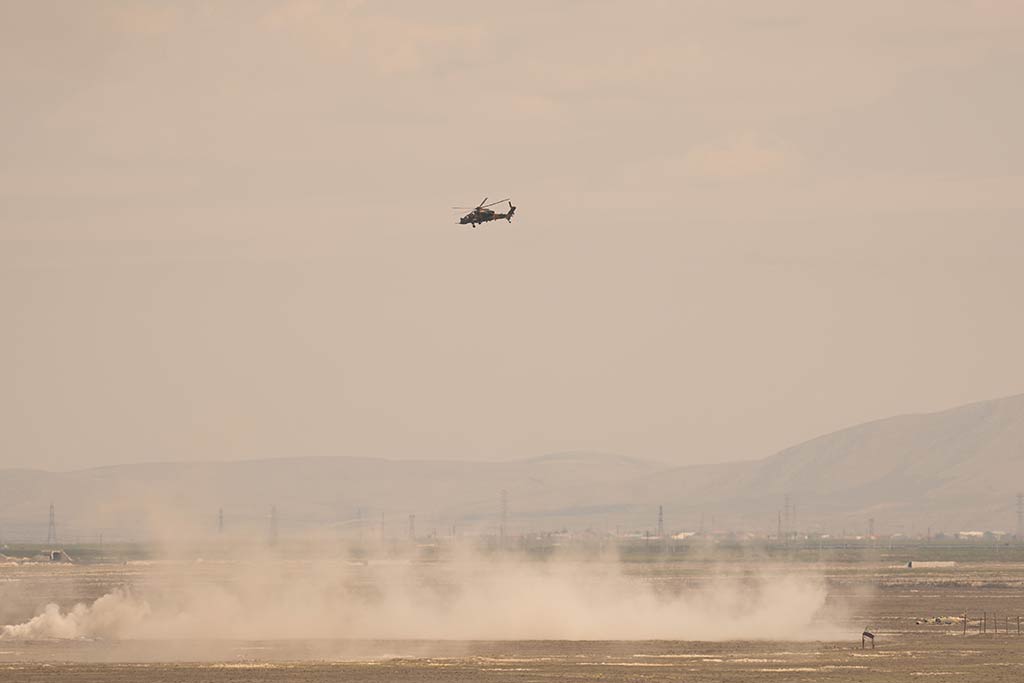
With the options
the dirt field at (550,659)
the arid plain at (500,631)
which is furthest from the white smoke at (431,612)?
the dirt field at (550,659)

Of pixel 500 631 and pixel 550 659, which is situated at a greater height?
pixel 500 631

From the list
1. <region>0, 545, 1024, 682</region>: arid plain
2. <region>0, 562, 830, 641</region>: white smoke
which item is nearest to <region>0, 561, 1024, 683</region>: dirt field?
<region>0, 545, 1024, 682</region>: arid plain

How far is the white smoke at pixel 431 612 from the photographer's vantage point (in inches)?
4038

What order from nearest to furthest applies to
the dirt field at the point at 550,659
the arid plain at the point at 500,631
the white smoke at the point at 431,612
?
the dirt field at the point at 550,659 < the arid plain at the point at 500,631 < the white smoke at the point at 431,612

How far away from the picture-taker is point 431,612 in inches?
4508

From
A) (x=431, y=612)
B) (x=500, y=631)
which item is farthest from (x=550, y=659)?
(x=431, y=612)

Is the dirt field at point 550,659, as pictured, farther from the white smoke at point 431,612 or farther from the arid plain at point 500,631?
the white smoke at point 431,612

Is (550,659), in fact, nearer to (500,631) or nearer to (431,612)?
(500,631)

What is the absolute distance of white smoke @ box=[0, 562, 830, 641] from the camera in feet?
336

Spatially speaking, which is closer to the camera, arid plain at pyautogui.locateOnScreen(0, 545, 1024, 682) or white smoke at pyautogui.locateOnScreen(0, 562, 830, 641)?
arid plain at pyautogui.locateOnScreen(0, 545, 1024, 682)

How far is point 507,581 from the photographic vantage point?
413 feet

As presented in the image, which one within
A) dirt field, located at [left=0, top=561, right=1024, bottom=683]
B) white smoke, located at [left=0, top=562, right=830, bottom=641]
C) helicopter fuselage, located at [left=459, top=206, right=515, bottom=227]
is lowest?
dirt field, located at [left=0, top=561, right=1024, bottom=683]

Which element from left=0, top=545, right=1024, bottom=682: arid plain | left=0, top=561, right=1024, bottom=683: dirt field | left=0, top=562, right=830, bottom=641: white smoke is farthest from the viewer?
left=0, top=562, right=830, bottom=641: white smoke

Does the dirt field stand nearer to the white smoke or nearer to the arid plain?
the arid plain
